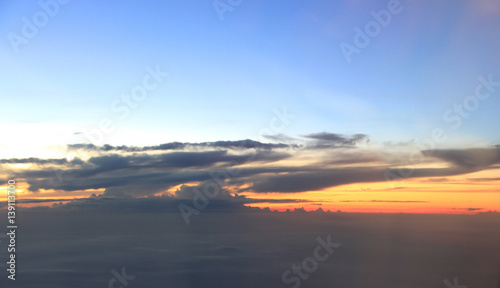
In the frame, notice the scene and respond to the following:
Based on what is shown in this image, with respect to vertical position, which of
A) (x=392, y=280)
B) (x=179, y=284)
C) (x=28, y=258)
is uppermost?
(x=28, y=258)

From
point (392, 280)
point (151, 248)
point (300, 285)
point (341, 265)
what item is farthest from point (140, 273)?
point (392, 280)

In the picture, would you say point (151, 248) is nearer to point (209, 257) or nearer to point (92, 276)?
point (209, 257)

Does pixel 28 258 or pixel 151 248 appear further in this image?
pixel 151 248

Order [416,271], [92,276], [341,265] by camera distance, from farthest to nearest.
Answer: [341,265] < [416,271] < [92,276]

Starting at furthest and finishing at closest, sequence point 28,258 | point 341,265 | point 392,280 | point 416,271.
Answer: point 341,265 < point 416,271 < point 392,280 < point 28,258

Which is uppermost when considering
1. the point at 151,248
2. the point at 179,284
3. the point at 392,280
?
the point at 151,248

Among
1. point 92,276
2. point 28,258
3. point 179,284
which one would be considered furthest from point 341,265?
point 28,258

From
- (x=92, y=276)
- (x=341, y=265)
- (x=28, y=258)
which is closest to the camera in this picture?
(x=28, y=258)

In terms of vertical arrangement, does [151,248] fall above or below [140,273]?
above

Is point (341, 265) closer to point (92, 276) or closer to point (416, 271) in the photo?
point (416, 271)
